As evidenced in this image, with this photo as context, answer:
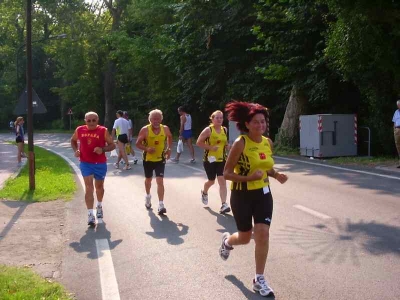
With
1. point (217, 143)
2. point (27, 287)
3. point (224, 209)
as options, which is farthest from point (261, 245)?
point (217, 143)

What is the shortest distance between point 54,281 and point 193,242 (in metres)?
2.09

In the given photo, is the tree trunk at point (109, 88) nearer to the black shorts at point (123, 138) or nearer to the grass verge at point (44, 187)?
the black shorts at point (123, 138)

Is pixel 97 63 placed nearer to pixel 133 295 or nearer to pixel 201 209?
pixel 201 209

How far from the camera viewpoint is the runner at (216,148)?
946cm

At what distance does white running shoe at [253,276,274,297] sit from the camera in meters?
5.16

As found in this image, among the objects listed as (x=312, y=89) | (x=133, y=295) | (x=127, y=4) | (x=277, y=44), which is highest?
(x=127, y=4)

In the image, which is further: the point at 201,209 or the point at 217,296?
the point at 201,209

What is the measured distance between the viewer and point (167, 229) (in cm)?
823

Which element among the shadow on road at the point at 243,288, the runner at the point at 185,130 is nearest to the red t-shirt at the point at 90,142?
the shadow on road at the point at 243,288

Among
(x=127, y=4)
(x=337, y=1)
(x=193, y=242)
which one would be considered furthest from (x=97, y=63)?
(x=193, y=242)

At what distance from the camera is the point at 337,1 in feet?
56.1

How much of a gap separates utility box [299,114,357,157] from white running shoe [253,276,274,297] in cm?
1499

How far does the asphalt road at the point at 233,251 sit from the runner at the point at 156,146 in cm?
55

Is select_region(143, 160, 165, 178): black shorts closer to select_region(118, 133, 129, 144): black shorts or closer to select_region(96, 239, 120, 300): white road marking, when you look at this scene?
select_region(96, 239, 120, 300): white road marking
